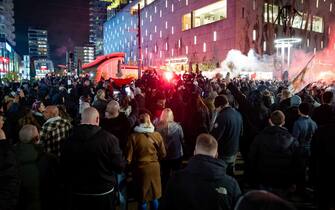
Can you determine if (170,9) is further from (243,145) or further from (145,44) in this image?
(243,145)

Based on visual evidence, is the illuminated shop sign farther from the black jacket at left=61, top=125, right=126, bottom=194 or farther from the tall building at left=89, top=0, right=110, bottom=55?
the tall building at left=89, top=0, right=110, bottom=55

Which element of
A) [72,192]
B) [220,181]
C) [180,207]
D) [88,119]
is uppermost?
[88,119]

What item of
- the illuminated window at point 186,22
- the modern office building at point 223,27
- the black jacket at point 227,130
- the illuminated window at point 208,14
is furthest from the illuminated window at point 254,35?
the black jacket at point 227,130

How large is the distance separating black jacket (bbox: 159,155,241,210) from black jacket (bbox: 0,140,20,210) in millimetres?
1879

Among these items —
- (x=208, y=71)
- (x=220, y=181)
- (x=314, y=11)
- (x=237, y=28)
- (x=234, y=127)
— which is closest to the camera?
(x=220, y=181)

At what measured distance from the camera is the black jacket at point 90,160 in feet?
14.5

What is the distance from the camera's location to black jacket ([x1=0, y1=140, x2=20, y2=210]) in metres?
3.77

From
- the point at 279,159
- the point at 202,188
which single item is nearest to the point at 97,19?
the point at 279,159

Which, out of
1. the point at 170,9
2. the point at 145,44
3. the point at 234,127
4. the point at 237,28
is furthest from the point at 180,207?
the point at 145,44

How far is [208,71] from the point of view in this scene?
155 feet

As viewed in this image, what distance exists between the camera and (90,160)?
4438 millimetres

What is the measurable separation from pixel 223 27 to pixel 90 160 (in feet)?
146

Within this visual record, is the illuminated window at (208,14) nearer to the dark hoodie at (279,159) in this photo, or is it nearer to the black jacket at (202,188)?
the dark hoodie at (279,159)

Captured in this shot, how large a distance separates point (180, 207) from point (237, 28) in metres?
43.5
